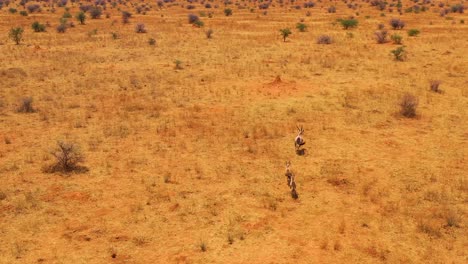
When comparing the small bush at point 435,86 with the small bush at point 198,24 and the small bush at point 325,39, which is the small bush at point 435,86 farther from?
the small bush at point 198,24

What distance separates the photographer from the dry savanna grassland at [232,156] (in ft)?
28.8

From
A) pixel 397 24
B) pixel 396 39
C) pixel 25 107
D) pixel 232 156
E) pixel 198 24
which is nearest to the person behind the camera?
pixel 232 156

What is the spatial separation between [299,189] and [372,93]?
9.43 m

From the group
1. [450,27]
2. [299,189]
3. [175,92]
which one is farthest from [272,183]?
[450,27]

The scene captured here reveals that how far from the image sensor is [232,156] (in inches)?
504

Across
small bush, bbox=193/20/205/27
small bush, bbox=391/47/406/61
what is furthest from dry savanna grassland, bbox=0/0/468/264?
small bush, bbox=193/20/205/27

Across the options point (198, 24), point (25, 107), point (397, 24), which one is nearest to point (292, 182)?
point (25, 107)

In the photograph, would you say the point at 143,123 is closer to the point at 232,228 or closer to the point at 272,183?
the point at 272,183

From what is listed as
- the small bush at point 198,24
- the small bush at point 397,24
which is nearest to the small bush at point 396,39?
the small bush at point 397,24

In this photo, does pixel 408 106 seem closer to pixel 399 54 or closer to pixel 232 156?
pixel 232 156

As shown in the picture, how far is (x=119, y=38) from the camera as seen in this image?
33.8 m

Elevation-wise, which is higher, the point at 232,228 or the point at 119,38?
the point at 119,38

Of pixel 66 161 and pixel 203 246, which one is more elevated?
pixel 66 161

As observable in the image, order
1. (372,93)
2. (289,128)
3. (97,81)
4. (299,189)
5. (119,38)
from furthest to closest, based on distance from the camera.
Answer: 1. (119,38)
2. (97,81)
3. (372,93)
4. (289,128)
5. (299,189)
